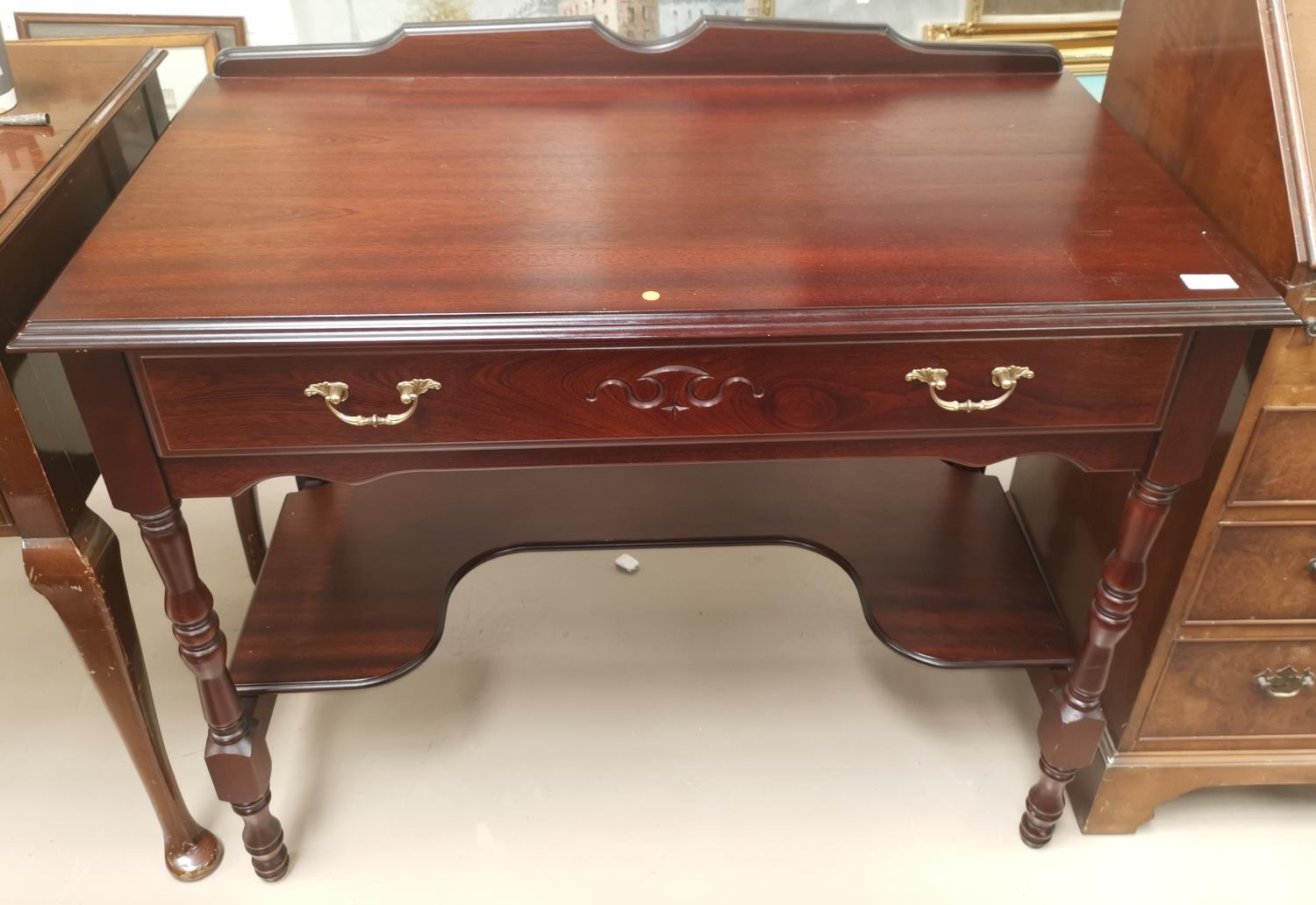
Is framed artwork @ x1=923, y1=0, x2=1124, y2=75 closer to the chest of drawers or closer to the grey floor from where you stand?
the chest of drawers

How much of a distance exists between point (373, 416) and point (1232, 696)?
1183 mm

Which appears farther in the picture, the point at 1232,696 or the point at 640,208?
the point at 1232,696

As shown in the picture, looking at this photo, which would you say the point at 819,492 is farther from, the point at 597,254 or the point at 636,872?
the point at 597,254

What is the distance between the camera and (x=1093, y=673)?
1.40 m

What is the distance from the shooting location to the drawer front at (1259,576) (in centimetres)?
131

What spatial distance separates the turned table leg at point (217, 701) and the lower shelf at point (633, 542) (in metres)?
0.06

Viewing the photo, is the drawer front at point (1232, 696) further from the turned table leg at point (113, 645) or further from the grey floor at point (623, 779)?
the turned table leg at point (113, 645)

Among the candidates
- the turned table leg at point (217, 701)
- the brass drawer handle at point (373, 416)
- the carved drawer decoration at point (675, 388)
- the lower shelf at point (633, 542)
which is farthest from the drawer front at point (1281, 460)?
the turned table leg at point (217, 701)

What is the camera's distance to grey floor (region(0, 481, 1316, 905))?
1546 millimetres

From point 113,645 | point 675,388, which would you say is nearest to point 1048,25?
point 675,388

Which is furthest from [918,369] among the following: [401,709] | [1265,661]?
Result: [401,709]

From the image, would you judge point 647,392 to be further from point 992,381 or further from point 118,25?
point 118,25

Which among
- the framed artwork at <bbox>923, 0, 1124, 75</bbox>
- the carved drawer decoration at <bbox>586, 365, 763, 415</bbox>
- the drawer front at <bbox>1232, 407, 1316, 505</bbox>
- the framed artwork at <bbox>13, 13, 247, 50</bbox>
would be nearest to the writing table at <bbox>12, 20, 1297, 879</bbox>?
the carved drawer decoration at <bbox>586, 365, 763, 415</bbox>

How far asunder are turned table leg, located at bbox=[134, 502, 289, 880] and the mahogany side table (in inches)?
3.2
